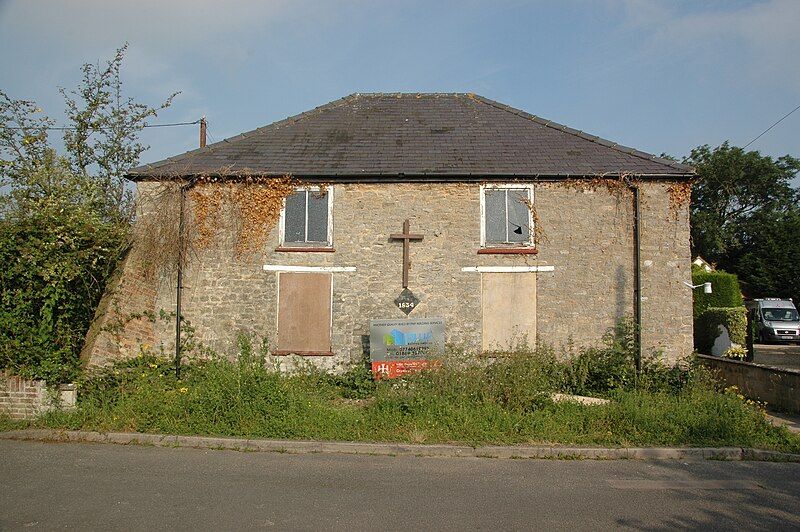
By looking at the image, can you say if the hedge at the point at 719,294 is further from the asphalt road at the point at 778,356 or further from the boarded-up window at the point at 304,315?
the boarded-up window at the point at 304,315

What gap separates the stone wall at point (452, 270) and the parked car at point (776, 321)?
19.0 m

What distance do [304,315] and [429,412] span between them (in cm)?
467

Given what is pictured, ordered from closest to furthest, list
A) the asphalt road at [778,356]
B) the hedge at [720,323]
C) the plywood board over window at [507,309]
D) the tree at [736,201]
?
the plywood board over window at [507,309]
the asphalt road at [778,356]
the hedge at [720,323]
the tree at [736,201]

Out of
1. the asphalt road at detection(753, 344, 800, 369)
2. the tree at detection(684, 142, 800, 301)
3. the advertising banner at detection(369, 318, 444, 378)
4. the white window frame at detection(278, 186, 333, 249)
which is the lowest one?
the asphalt road at detection(753, 344, 800, 369)

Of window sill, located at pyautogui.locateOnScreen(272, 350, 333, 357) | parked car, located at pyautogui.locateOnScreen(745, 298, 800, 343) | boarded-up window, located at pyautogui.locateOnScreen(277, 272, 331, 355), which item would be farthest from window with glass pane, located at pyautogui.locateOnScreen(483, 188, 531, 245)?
parked car, located at pyautogui.locateOnScreen(745, 298, 800, 343)

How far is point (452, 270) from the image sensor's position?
1350cm

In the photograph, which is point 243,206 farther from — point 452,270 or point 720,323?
point 720,323

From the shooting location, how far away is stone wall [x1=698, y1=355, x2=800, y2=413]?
11453 millimetres

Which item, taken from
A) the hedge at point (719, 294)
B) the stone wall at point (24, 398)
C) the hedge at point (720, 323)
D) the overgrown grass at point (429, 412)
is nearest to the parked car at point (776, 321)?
the hedge at point (719, 294)

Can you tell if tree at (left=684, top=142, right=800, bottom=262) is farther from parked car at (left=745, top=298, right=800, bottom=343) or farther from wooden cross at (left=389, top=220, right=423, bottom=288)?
wooden cross at (left=389, top=220, right=423, bottom=288)

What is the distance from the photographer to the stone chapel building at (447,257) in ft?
43.8

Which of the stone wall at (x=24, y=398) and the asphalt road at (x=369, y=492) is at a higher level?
the stone wall at (x=24, y=398)

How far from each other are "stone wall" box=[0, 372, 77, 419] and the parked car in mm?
29838

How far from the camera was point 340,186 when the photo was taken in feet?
45.0
